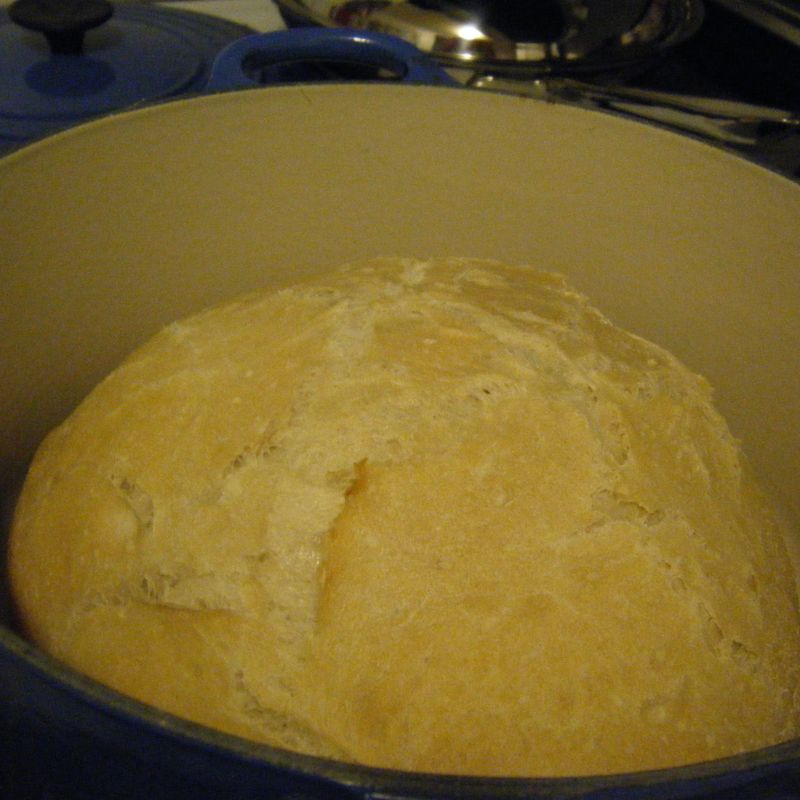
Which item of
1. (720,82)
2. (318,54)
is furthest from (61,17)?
(720,82)

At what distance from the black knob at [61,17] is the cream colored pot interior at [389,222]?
1.13 feet

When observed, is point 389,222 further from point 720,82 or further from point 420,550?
point 720,82

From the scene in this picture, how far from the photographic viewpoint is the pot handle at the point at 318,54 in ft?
2.98

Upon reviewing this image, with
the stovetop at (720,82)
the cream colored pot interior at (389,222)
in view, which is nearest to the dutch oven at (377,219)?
the cream colored pot interior at (389,222)

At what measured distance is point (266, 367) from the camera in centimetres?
66

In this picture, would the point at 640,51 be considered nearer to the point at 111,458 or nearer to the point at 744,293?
the point at 744,293

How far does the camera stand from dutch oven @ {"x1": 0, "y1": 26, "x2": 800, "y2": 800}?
2.62 ft

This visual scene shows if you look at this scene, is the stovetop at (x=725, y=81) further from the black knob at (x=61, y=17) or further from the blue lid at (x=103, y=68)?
the black knob at (x=61, y=17)

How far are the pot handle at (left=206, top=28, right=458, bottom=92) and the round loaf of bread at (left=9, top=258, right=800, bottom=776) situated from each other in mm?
348

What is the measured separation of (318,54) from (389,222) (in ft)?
0.65

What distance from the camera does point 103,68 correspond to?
1.10 metres

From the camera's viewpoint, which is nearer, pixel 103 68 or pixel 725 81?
pixel 103 68

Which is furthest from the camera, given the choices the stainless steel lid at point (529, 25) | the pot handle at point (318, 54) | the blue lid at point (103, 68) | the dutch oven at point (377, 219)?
the stainless steel lid at point (529, 25)

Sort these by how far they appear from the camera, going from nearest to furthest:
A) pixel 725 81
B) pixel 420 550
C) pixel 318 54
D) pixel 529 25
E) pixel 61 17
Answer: pixel 420 550, pixel 318 54, pixel 61 17, pixel 529 25, pixel 725 81
